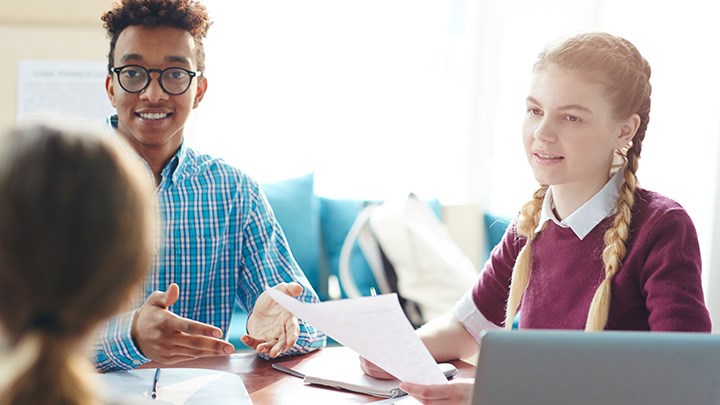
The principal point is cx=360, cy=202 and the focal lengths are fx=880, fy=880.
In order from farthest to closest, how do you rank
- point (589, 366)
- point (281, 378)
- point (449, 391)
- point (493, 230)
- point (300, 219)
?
point (493, 230), point (300, 219), point (281, 378), point (449, 391), point (589, 366)

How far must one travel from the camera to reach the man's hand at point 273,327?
167 cm

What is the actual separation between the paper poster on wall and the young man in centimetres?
134

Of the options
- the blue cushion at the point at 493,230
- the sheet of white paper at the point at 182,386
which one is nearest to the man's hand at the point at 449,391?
the sheet of white paper at the point at 182,386

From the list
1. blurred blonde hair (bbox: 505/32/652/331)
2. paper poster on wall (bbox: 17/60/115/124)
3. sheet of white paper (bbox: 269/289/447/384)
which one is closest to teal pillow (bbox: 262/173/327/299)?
paper poster on wall (bbox: 17/60/115/124)

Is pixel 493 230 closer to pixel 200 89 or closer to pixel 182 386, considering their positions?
pixel 200 89

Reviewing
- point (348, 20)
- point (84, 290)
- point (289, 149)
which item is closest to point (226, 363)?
point (84, 290)

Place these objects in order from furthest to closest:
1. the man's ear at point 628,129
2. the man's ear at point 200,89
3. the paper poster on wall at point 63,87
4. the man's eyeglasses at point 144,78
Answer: the paper poster on wall at point 63,87 → the man's ear at point 200,89 → the man's eyeglasses at point 144,78 → the man's ear at point 628,129

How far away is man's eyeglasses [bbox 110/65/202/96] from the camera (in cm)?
200

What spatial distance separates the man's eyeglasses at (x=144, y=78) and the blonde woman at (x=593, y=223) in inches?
31.4

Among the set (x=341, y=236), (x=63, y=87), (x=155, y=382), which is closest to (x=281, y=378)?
(x=155, y=382)

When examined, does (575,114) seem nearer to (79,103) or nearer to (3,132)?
(3,132)

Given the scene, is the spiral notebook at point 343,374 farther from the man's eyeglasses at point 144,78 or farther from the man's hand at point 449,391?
the man's eyeglasses at point 144,78

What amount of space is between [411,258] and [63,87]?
1.49m

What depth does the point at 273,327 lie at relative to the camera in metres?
1.74
